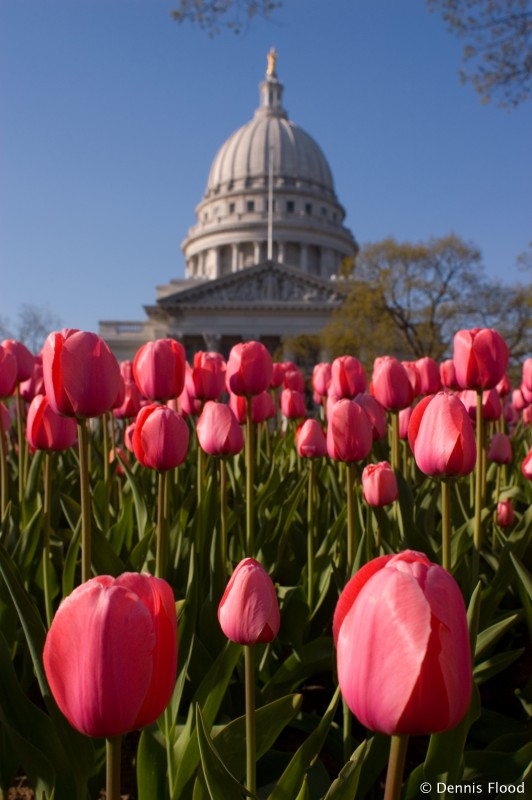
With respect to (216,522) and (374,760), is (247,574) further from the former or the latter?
(216,522)

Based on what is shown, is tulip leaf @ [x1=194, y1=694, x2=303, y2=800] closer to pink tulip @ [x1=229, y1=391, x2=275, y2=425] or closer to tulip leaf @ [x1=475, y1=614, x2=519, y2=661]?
tulip leaf @ [x1=475, y1=614, x2=519, y2=661]

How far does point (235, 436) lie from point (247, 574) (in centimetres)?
86

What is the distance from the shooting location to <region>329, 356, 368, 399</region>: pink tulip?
2.16 meters

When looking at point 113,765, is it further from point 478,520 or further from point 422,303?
point 422,303

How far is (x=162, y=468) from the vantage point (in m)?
1.34

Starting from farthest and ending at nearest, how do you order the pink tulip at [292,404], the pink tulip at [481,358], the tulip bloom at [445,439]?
1. the pink tulip at [292,404]
2. the pink tulip at [481,358]
3. the tulip bloom at [445,439]

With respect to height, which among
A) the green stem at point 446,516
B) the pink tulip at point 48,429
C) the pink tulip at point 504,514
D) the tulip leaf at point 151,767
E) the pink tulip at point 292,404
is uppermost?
the pink tulip at point 292,404

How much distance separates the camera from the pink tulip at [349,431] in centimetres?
152

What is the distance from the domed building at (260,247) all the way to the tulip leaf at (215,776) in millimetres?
37527

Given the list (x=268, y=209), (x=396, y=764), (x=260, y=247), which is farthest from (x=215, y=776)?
(x=268, y=209)

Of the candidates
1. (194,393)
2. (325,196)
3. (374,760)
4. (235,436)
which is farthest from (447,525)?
(325,196)

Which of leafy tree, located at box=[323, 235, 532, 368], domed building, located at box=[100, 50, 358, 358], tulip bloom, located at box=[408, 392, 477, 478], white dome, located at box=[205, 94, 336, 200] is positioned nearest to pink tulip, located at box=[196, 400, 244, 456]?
tulip bloom, located at box=[408, 392, 477, 478]

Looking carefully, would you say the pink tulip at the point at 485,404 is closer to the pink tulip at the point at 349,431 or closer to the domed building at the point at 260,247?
the pink tulip at the point at 349,431

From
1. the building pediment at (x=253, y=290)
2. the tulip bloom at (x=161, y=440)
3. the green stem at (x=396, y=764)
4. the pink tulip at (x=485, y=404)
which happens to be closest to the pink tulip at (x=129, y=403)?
the pink tulip at (x=485, y=404)
